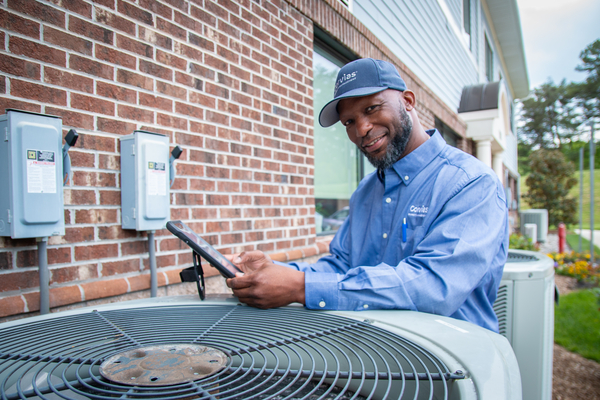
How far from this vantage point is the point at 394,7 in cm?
531

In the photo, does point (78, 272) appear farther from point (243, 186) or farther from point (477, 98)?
point (477, 98)

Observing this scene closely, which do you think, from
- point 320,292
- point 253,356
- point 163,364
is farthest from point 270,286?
point 163,364

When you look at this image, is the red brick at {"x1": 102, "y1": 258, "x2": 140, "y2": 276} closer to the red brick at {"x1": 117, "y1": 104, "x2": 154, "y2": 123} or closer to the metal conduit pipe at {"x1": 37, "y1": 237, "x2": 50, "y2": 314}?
the metal conduit pipe at {"x1": 37, "y1": 237, "x2": 50, "y2": 314}

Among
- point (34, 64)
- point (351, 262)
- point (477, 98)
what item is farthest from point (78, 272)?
point (477, 98)

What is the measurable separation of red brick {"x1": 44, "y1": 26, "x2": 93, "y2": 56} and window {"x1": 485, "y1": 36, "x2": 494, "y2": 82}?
43.6 ft

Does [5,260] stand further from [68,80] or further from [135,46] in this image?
[135,46]

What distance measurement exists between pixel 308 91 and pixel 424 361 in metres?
2.87

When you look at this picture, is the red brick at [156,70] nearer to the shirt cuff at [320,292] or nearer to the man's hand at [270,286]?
the man's hand at [270,286]

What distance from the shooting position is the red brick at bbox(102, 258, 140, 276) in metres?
1.91

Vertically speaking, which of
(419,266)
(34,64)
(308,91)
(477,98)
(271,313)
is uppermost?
(477,98)

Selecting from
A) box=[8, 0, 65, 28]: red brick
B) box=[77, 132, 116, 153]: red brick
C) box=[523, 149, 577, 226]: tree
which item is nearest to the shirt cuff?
box=[77, 132, 116, 153]: red brick

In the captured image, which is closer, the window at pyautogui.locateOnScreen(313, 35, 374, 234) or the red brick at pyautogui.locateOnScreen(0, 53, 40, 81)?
the red brick at pyautogui.locateOnScreen(0, 53, 40, 81)

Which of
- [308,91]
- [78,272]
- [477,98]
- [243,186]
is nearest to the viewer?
[78,272]

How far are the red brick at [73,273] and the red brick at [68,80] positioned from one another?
32.2 inches
